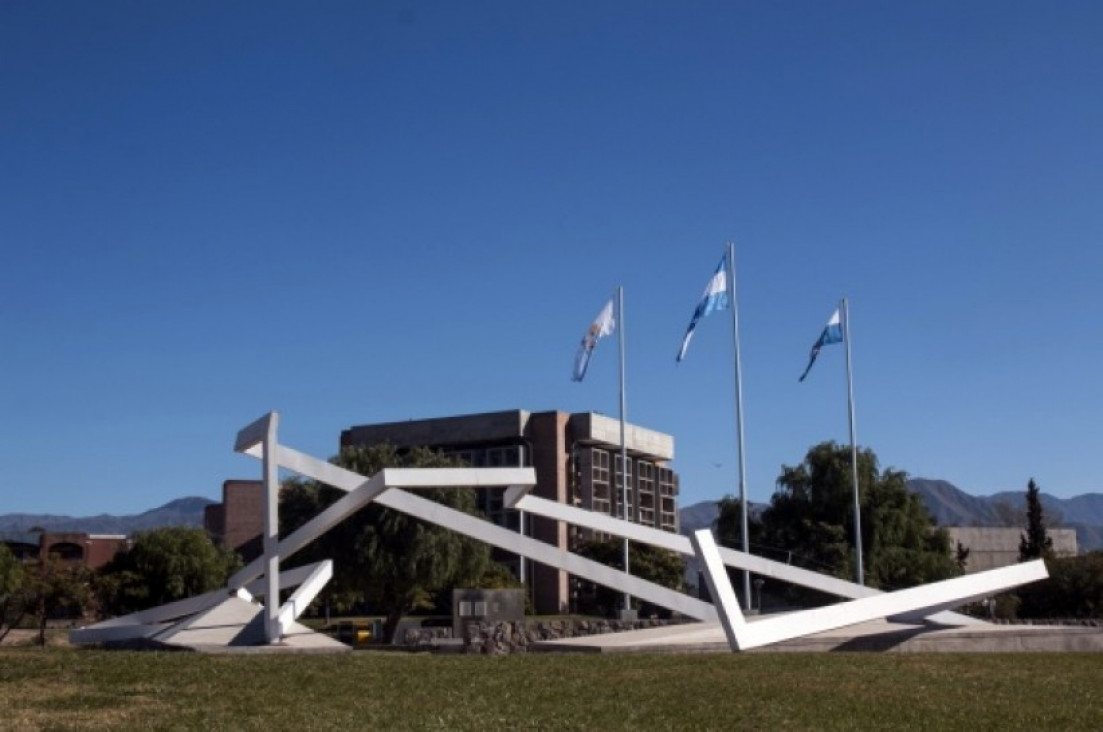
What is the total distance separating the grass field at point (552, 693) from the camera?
1260cm

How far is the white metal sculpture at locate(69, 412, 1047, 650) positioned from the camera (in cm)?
2362

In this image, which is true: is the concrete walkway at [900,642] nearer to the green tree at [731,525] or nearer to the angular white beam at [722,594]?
the angular white beam at [722,594]

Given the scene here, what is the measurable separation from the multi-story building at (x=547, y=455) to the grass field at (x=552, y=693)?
74.3m

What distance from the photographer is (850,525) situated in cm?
6919

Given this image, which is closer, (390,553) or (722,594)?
(722,594)

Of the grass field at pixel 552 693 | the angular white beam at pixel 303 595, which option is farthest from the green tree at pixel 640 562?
the grass field at pixel 552 693

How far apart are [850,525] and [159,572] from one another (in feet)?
120

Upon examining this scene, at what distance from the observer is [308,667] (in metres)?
18.1

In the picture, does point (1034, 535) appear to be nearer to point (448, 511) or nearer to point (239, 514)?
point (239, 514)

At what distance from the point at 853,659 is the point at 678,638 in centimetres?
690

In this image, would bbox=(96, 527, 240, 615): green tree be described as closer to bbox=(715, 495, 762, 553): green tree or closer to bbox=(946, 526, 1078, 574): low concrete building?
bbox=(715, 495, 762, 553): green tree

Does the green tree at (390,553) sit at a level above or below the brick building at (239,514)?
below

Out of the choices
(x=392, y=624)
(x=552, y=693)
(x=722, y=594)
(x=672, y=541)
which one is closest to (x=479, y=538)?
(x=672, y=541)

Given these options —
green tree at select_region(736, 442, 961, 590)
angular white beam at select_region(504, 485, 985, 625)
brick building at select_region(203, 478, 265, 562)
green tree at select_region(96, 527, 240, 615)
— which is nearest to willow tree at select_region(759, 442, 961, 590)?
green tree at select_region(736, 442, 961, 590)
